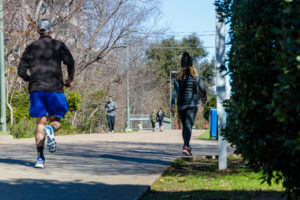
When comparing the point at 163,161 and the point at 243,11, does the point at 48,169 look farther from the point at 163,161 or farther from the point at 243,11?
the point at 243,11

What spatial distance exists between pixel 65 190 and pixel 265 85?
2.42m

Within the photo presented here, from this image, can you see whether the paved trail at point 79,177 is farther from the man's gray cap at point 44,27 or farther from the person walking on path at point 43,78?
the man's gray cap at point 44,27

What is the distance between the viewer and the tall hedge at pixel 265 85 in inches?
105

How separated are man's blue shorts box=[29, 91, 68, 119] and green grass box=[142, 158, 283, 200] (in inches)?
67.9

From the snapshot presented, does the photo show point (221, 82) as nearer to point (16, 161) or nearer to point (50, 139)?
point (50, 139)

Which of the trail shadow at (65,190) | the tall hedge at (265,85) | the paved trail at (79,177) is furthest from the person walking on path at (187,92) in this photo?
the tall hedge at (265,85)

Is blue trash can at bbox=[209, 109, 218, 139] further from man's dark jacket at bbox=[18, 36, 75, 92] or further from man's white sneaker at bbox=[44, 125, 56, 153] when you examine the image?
man's white sneaker at bbox=[44, 125, 56, 153]

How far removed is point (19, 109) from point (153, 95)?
110ft

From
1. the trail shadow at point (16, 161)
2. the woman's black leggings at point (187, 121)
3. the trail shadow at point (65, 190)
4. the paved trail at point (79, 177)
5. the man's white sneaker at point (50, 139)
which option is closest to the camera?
the trail shadow at point (65, 190)

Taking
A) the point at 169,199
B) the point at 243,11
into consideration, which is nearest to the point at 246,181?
the point at 169,199

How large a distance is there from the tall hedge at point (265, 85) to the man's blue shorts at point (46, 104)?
11.3 feet

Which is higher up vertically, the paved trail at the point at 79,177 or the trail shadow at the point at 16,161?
the trail shadow at the point at 16,161

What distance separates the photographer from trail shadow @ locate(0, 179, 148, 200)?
170 inches

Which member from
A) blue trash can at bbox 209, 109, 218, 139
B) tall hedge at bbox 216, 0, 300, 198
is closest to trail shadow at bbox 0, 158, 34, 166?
tall hedge at bbox 216, 0, 300, 198
